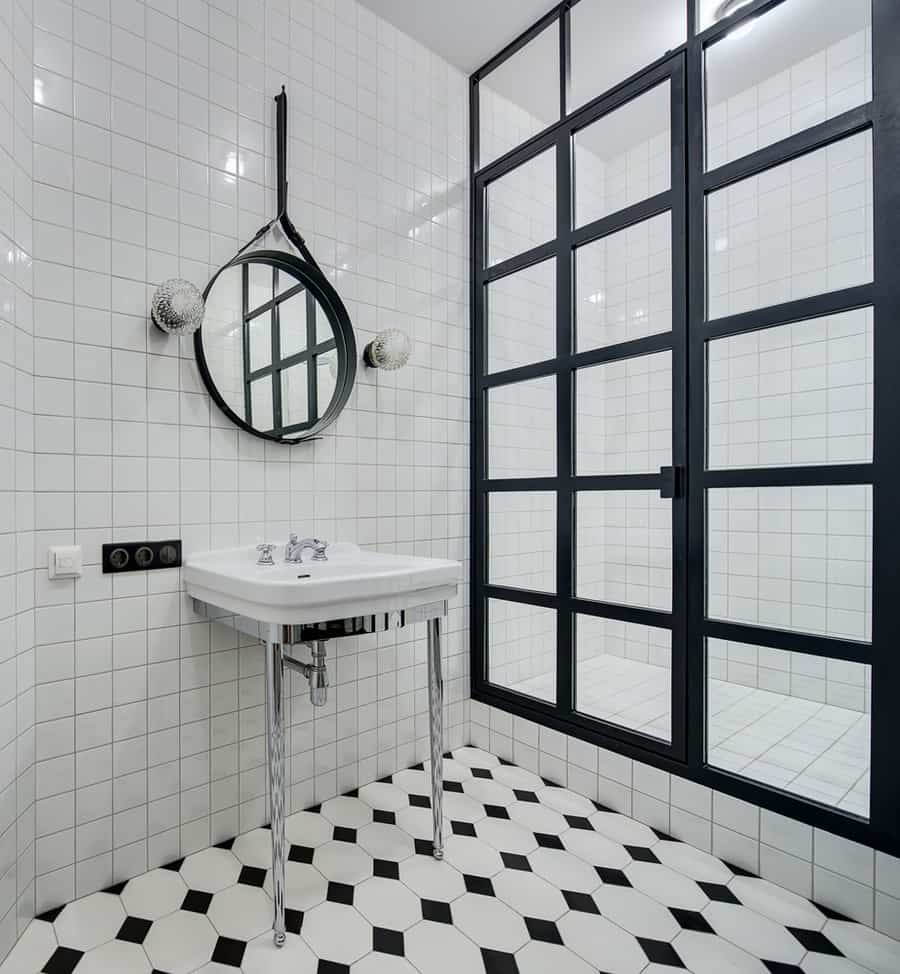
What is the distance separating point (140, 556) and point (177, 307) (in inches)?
29.2

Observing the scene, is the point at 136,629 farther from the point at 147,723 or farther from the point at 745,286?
the point at 745,286

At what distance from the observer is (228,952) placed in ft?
4.66

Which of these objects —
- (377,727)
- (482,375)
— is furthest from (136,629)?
(482,375)

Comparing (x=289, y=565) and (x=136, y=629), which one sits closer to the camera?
(x=136, y=629)

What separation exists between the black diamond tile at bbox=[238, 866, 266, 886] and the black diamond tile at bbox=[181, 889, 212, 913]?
10 cm

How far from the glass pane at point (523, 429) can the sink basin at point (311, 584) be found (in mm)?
723

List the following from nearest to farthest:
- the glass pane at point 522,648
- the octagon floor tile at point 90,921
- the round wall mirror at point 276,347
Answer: the octagon floor tile at point 90,921, the round wall mirror at point 276,347, the glass pane at point 522,648

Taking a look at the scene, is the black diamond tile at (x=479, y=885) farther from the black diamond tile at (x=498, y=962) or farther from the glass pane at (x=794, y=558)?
the glass pane at (x=794, y=558)

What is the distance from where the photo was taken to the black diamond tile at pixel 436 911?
5.02 feet

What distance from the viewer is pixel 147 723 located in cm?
176

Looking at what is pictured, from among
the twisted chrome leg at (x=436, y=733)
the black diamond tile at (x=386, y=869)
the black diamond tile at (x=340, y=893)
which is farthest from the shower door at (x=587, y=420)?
the black diamond tile at (x=340, y=893)

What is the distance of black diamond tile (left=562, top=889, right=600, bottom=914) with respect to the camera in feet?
5.12

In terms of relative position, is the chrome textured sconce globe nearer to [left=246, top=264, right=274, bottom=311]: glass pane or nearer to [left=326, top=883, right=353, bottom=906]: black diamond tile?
[left=246, top=264, right=274, bottom=311]: glass pane

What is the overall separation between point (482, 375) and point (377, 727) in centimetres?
155
